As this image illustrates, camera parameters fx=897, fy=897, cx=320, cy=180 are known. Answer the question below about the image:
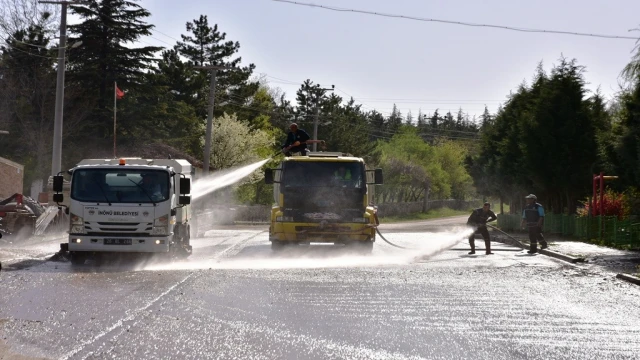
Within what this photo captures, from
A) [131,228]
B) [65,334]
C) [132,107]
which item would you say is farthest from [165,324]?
[132,107]

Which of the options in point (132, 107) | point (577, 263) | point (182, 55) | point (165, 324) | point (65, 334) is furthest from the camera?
point (182, 55)

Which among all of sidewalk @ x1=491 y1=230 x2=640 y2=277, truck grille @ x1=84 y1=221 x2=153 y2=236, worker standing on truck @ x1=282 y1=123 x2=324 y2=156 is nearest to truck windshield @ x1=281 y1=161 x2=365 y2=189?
worker standing on truck @ x1=282 y1=123 x2=324 y2=156

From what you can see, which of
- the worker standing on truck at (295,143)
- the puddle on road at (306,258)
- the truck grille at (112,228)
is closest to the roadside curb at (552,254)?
the puddle on road at (306,258)

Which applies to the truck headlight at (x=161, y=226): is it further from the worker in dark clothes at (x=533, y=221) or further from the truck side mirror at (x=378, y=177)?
the worker in dark clothes at (x=533, y=221)

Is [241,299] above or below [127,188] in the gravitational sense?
below

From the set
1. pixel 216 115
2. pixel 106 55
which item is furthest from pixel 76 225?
pixel 216 115

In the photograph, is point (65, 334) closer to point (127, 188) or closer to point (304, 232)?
point (127, 188)

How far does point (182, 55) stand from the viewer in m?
79.6

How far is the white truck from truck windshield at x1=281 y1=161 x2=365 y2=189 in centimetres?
439

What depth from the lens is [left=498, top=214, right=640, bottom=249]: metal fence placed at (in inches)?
1108

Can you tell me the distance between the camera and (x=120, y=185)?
64.4 ft

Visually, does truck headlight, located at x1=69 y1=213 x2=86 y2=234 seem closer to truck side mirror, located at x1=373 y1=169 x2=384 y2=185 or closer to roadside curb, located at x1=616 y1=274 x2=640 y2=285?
truck side mirror, located at x1=373 y1=169 x2=384 y2=185

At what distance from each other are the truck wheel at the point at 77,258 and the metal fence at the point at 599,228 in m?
16.9

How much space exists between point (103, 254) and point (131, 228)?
1.27m
